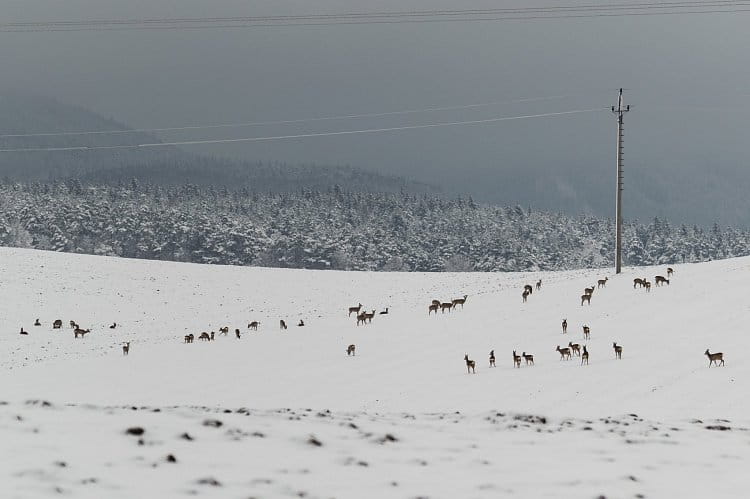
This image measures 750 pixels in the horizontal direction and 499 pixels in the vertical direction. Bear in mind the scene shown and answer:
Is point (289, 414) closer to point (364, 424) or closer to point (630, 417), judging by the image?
point (364, 424)

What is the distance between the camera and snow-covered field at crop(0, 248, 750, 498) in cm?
829

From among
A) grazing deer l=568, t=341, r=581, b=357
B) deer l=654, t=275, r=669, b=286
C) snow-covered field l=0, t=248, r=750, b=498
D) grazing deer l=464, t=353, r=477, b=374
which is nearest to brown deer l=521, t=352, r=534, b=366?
snow-covered field l=0, t=248, r=750, b=498

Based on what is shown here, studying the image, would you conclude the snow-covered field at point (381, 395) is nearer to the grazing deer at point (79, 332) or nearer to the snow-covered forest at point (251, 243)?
the grazing deer at point (79, 332)

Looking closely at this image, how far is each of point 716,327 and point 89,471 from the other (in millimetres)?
24738

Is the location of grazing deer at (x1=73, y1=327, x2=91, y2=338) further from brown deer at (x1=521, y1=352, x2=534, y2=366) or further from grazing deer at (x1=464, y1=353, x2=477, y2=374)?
brown deer at (x1=521, y1=352, x2=534, y2=366)

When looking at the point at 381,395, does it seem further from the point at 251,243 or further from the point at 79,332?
the point at 251,243

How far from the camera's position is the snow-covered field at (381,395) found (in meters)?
8.29

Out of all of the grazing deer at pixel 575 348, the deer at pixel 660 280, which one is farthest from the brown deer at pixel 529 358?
the deer at pixel 660 280

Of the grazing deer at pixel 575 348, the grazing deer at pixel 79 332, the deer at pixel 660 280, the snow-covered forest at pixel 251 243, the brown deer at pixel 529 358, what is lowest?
the grazing deer at pixel 79 332

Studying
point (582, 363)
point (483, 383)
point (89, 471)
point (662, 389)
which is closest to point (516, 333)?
point (582, 363)

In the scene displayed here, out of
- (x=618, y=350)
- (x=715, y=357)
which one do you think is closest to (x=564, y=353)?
(x=618, y=350)

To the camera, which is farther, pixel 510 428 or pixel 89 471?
pixel 510 428

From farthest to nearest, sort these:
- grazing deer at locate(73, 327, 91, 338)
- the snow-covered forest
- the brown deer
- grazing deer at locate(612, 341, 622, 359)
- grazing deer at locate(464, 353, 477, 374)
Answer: the snow-covered forest → grazing deer at locate(73, 327, 91, 338) → the brown deer → grazing deer at locate(464, 353, 477, 374) → grazing deer at locate(612, 341, 622, 359)

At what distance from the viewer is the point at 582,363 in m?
23.4
